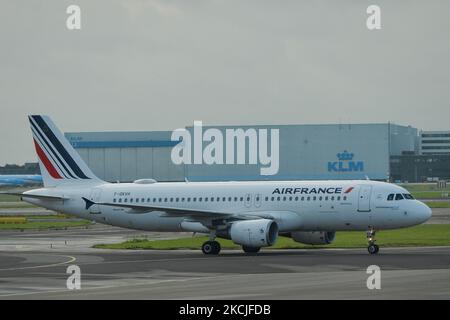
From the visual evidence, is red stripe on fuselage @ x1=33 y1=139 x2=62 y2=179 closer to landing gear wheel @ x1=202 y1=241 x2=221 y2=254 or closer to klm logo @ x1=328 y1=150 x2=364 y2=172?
landing gear wheel @ x1=202 y1=241 x2=221 y2=254

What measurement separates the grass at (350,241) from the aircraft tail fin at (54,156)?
4.57 m

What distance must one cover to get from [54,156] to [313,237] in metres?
16.7

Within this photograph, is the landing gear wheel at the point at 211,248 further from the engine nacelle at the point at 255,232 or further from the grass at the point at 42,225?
the grass at the point at 42,225

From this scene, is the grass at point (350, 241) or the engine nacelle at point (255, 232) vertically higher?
the engine nacelle at point (255, 232)

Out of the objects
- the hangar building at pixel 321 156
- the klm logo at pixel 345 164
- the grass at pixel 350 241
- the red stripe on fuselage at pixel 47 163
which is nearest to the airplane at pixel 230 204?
the red stripe on fuselage at pixel 47 163

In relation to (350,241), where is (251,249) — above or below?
above

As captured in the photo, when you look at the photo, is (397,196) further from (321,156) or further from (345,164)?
(321,156)

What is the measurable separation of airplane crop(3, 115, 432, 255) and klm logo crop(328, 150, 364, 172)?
317ft

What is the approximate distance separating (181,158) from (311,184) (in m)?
114

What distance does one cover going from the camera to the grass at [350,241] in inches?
2352

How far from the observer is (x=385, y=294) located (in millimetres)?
29781

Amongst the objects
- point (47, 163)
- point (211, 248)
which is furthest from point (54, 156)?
point (211, 248)

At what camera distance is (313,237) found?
56.3m
